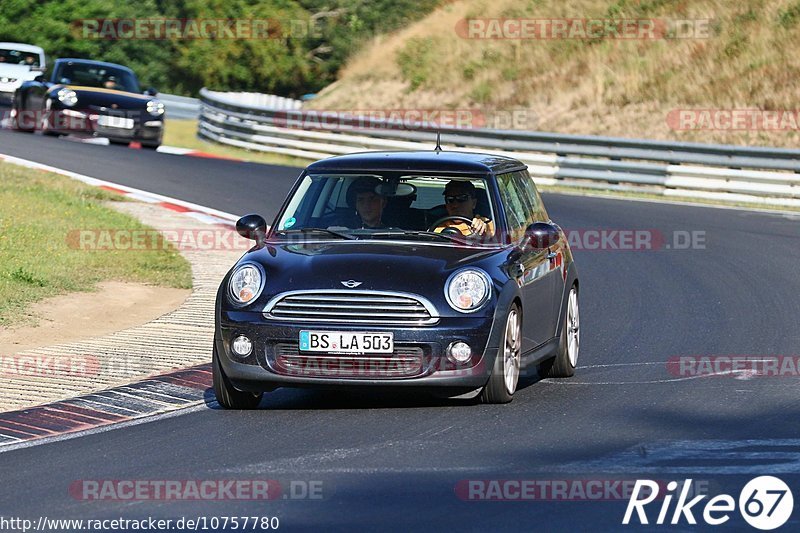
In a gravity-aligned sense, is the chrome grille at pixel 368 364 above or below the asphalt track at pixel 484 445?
above

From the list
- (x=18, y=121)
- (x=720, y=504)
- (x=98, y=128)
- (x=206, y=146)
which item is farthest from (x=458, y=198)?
(x=206, y=146)

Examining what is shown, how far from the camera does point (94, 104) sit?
26.8 metres

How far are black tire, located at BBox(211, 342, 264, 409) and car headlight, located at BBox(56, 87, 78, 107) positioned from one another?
18.9 m

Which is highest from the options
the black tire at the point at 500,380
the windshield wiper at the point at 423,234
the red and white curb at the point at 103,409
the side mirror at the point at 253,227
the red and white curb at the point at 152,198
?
the windshield wiper at the point at 423,234

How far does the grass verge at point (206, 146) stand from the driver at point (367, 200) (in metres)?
18.2

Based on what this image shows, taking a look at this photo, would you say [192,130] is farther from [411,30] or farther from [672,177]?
[672,177]

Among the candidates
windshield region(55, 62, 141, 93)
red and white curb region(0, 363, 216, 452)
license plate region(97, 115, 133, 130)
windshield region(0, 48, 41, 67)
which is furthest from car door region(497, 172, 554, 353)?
windshield region(0, 48, 41, 67)

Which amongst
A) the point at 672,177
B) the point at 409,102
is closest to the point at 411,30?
the point at 409,102

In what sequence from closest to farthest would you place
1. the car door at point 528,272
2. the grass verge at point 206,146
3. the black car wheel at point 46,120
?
the car door at point 528,272 → the black car wheel at point 46,120 → the grass verge at point 206,146

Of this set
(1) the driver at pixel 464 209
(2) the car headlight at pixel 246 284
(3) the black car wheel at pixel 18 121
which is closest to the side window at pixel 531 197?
(1) the driver at pixel 464 209

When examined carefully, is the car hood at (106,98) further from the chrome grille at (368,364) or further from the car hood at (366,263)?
the chrome grille at (368,364)

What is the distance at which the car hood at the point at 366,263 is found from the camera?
8430 mm

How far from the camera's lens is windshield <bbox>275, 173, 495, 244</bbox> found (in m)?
9.31

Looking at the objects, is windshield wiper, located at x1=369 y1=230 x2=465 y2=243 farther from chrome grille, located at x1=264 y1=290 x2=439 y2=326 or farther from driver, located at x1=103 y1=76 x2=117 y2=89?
driver, located at x1=103 y1=76 x2=117 y2=89
